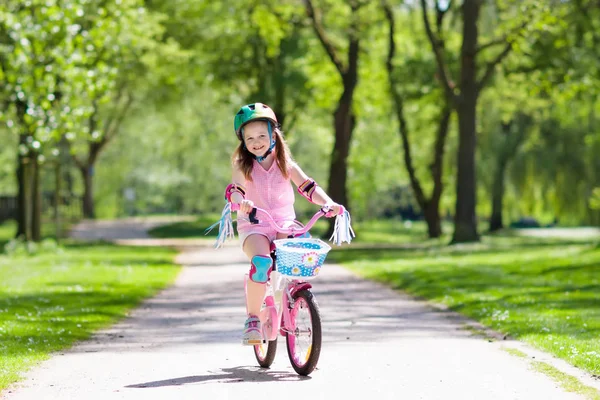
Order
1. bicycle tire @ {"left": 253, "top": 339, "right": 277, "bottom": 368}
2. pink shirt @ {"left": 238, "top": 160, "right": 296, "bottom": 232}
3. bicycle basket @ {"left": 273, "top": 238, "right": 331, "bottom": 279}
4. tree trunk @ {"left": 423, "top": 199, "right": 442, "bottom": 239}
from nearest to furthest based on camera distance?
1. bicycle basket @ {"left": 273, "top": 238, "right": 331, "bottom": 279}
2. pink shirt @ {"left": 238, "top": 160, "right": 296, "bottom": 232}
3. bicycle tire @ {"left": 253, "top": 339, "right": 277, "bottom": 368}
4. tree trunk @ {"left": 423, "top": 199, "right": 442, "bottom": 239}

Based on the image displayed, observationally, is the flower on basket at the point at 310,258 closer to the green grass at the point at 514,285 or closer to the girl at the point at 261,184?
the girl at the point at 261,184

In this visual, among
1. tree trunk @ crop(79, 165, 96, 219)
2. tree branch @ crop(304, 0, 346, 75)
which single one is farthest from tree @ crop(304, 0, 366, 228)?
tree trunk @ crop(79, 165, 96, 219)

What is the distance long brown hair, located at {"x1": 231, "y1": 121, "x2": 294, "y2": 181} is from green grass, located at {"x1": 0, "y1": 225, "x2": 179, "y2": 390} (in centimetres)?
232

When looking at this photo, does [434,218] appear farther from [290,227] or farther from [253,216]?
[253,216]

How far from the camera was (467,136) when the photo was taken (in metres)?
31.4

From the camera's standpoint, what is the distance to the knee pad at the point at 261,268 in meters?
8.53

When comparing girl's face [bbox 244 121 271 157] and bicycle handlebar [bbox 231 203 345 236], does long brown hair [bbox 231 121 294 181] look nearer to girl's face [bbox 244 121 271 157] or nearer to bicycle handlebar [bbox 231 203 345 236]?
girl's face [bbox 244 121 271 157]

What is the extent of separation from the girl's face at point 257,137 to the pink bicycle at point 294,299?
504mm

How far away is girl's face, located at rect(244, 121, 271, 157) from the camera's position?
8.73m

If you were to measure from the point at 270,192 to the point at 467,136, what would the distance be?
23.2 m

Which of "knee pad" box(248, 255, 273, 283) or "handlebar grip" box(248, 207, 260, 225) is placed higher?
"handlebar grip" box(248, 207, 260, 225)

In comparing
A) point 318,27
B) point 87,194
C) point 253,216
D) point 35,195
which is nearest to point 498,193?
point 318,27

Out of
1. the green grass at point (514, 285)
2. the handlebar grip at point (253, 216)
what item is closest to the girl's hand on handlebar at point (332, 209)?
the handlebar grip at point (253, 216)

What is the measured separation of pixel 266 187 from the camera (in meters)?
8.77
